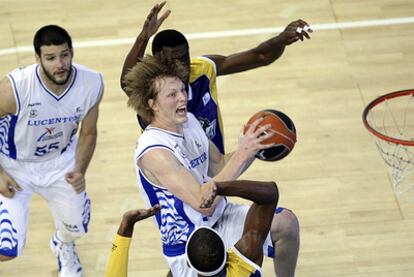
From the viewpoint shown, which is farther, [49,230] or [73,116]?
[49,230]

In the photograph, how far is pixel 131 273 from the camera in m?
6.60

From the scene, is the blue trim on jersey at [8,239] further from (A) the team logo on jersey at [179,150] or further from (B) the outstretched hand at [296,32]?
(B) the outstretched hand at [296,32]

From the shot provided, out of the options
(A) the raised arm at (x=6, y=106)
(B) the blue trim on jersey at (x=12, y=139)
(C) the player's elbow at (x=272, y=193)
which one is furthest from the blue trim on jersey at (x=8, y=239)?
(C) the player's elbow at (x=272, y=193)

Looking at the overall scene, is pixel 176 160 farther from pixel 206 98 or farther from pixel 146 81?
pixel 206 98

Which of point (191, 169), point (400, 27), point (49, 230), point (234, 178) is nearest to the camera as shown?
point (234, 178)

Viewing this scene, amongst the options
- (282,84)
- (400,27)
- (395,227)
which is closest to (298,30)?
(395,227)

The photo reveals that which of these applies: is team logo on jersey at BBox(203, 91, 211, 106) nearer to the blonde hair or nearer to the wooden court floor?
the blonde hair

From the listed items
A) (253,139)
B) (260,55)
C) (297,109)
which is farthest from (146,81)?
(297,109)

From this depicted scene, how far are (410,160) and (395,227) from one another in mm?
757

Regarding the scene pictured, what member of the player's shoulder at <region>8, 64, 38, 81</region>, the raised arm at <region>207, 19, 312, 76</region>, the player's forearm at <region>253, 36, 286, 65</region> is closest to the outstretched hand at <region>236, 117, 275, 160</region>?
the raised arm at <region>207, 19, 312, 76</region>

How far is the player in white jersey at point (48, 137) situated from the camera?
231 inches

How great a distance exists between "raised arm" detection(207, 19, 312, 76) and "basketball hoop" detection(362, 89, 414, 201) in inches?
47.9

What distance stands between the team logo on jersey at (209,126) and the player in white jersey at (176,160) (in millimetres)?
265

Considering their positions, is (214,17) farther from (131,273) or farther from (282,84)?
(131,273)
